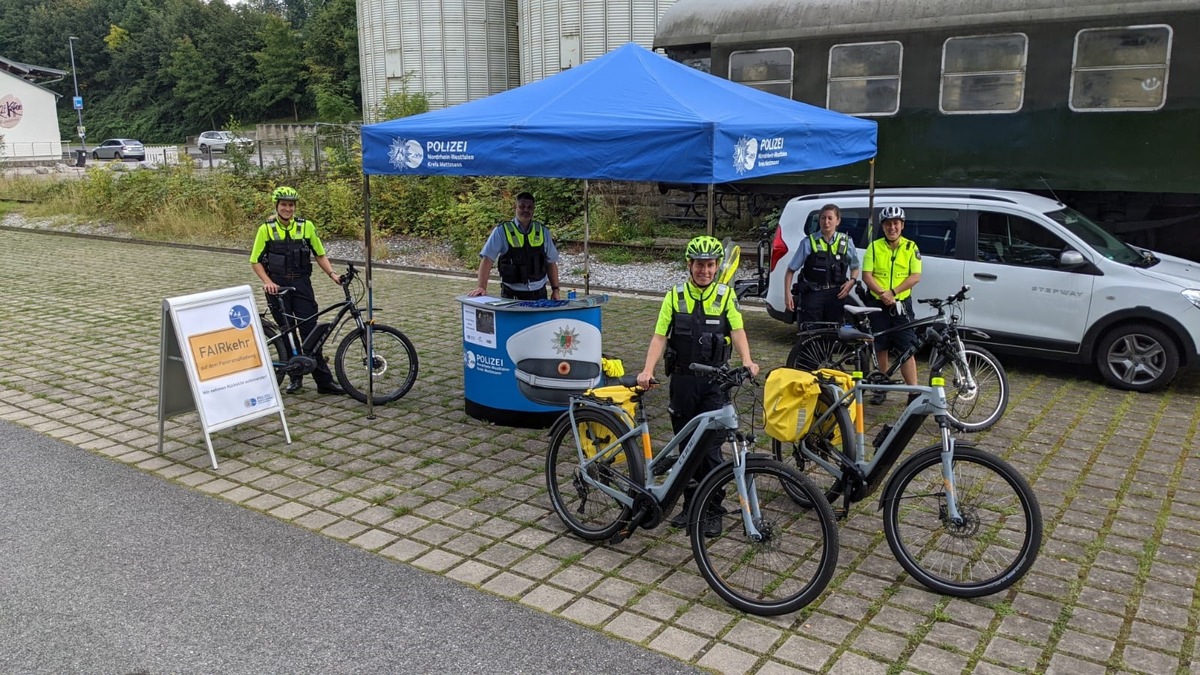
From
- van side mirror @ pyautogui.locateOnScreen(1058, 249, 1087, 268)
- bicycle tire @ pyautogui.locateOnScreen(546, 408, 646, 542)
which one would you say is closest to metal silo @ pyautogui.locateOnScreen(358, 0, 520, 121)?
van side mirror @ pyautogui.locateOnScreen(1058, 249, 1087, 268)

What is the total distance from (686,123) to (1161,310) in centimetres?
475

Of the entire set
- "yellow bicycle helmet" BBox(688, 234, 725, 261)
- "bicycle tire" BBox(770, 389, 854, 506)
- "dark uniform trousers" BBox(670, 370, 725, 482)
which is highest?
"yellow bicycle helmet" BBox(688, 234, 725, 261)

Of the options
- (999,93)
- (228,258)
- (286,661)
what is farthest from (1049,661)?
(228,258)

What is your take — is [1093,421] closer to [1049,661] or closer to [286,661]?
[1049,661]

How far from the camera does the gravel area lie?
1415cm

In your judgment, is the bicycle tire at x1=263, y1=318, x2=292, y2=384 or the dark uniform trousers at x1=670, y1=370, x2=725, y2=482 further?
the bicycle tire at x1=263, y1=318, x2=292, y2=384

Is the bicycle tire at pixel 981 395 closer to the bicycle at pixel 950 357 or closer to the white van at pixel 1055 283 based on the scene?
the bicycle at pixel 950 357

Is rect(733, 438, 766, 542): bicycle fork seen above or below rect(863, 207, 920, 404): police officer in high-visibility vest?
below

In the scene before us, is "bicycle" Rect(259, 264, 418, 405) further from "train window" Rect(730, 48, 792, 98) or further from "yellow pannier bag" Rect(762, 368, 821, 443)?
"train window" Rect(730, 48, 792, 98)

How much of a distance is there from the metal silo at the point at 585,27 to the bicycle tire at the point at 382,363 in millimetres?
26788

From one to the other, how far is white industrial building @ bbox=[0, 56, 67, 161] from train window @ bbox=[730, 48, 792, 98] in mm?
54629

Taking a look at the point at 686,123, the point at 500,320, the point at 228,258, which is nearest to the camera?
the point at 686,123

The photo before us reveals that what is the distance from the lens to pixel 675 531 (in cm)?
552

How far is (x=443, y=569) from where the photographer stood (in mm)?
5090
